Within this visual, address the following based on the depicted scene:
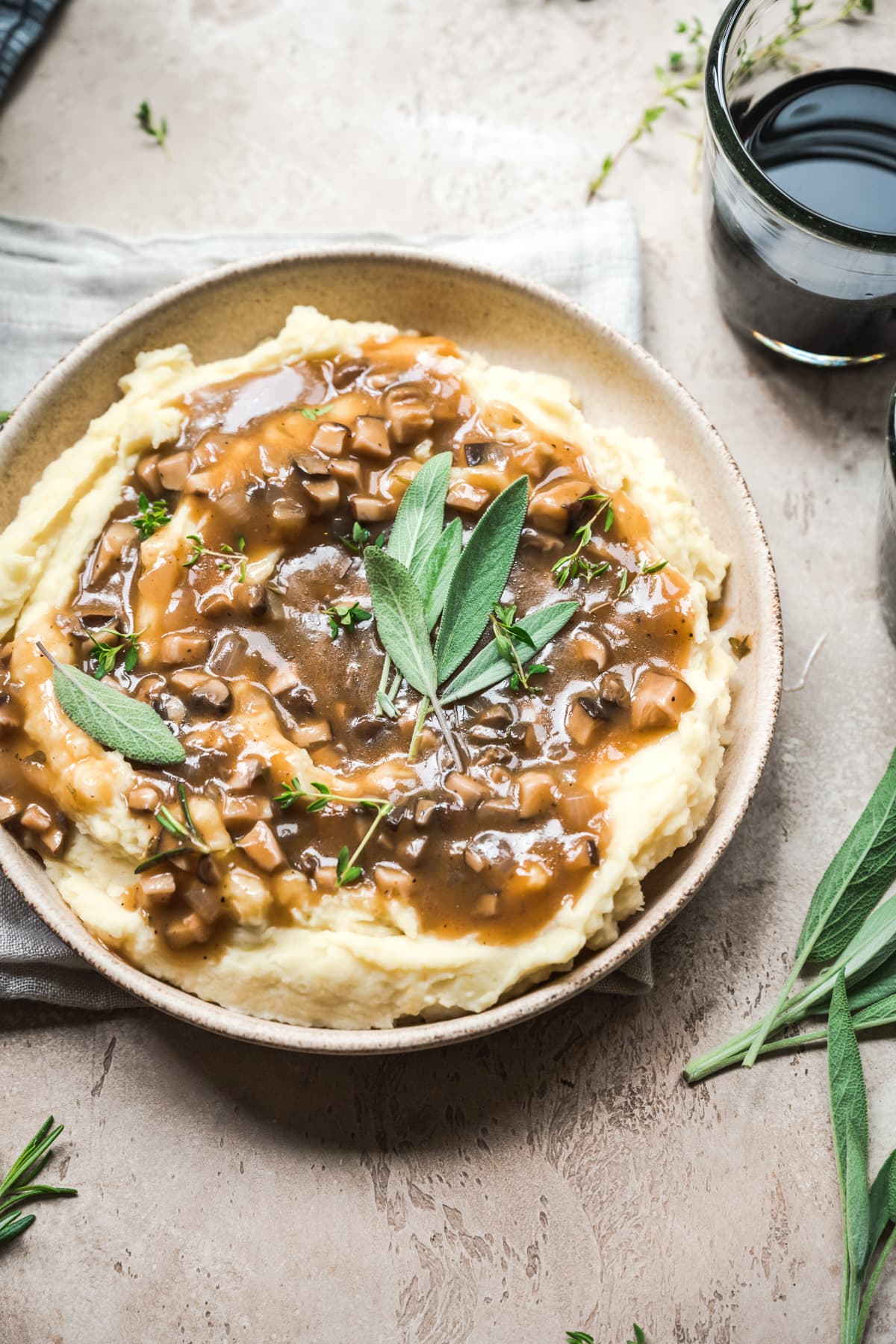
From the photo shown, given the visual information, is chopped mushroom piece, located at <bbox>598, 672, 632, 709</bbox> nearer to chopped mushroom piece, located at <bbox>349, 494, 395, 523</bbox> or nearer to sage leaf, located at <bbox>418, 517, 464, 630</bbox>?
sage leaf, located at <bbox>418, 517, 464, 630</bbox>

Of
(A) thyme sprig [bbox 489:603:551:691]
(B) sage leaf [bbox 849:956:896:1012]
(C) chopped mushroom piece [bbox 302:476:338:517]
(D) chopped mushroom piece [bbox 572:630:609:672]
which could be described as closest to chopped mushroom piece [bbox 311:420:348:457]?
(C) chopped mushroom piece [bbox 302:476:338:517]

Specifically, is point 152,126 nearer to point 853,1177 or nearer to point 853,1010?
point 853,1010

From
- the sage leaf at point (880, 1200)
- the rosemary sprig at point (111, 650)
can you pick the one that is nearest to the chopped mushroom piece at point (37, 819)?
the rosemary sprig at point (111, 650)

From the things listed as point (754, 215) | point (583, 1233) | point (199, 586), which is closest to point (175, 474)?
point (199, 586)

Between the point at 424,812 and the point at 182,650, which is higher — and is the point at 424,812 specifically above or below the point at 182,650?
below

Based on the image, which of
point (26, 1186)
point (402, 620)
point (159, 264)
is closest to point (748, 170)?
point (402, 620)

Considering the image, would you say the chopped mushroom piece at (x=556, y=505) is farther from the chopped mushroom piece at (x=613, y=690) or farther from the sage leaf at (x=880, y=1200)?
the sage leaf at (x=880, y=1200)
